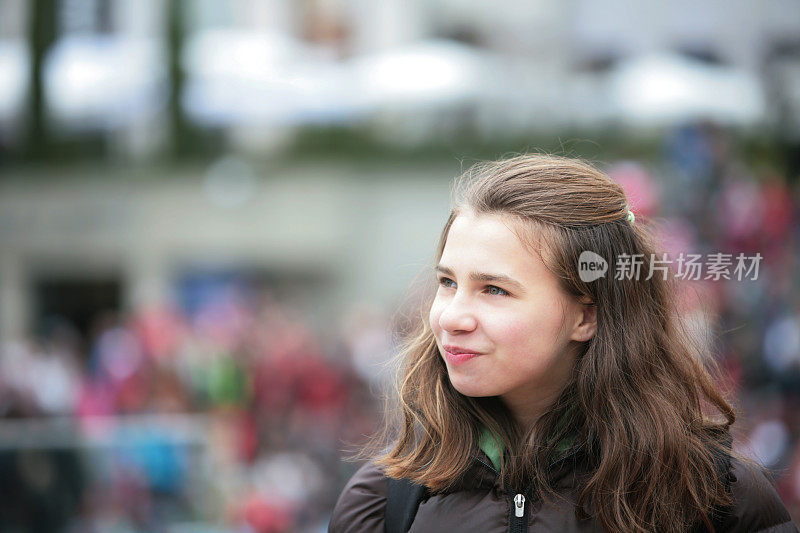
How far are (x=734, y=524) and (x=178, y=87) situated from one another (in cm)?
1730

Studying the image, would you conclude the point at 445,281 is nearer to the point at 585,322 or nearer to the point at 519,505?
the point at 585,322

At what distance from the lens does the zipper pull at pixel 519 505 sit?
171 centimetres

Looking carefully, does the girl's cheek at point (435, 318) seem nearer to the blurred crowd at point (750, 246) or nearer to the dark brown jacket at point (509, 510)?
the dark brown jacket at point (509, 510)

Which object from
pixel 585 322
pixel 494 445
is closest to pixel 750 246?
pixel 585 322

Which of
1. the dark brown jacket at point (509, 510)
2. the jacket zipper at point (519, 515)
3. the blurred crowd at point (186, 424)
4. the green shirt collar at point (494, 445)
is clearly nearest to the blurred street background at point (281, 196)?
the blurred crowd at point (186, 424)

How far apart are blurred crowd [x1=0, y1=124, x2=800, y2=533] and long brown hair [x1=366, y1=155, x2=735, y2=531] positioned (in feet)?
7.16

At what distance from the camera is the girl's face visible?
1729mm

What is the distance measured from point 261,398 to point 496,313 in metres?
8.10

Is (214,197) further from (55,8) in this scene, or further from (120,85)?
(55,8)

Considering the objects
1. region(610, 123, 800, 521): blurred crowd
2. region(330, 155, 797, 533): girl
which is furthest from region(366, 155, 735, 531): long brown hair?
region(610, 123, 800, 521): blurred crowd

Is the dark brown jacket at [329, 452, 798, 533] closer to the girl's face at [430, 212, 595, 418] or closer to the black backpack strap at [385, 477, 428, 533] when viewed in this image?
the black backpack strap at [385, 477, 428, 533]

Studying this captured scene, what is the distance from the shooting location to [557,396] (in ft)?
6.07

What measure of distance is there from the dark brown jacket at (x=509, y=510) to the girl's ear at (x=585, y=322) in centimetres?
25

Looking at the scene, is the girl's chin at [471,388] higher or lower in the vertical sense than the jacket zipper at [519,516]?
higher
